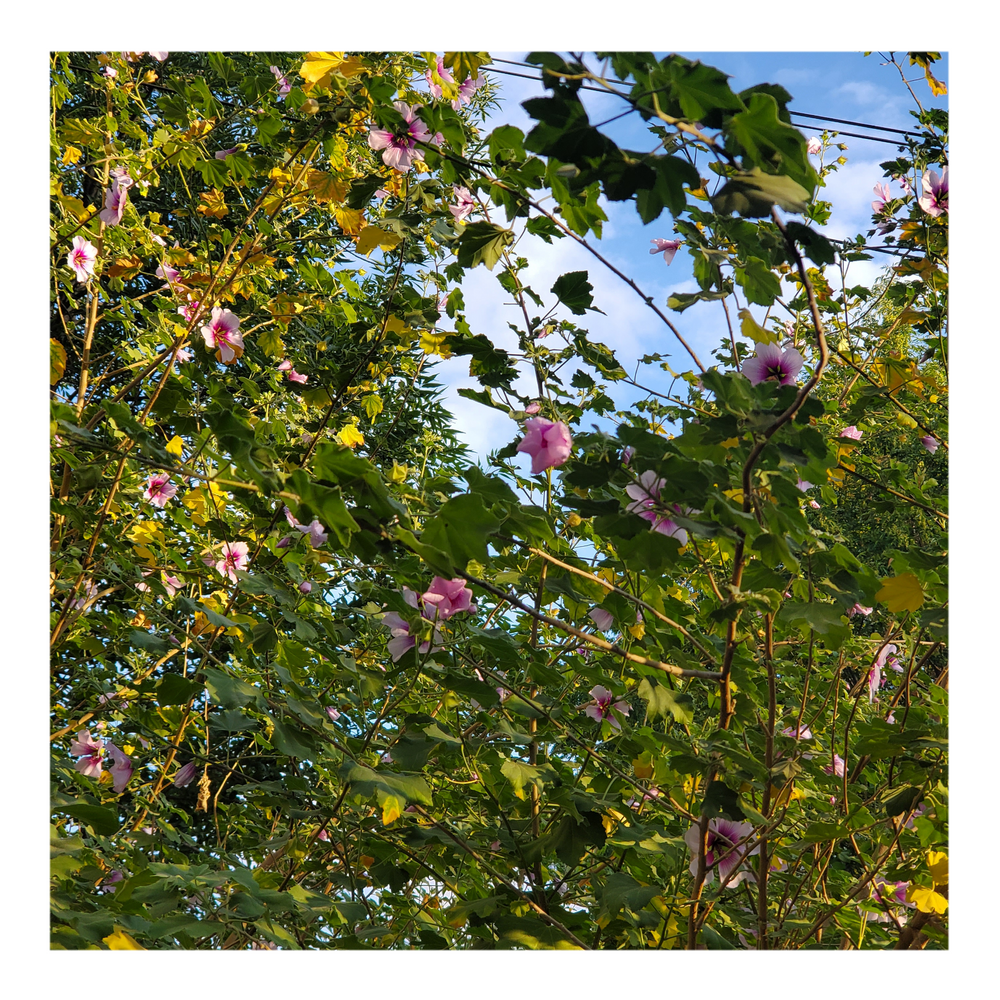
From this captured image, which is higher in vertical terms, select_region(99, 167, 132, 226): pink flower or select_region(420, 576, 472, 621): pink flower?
select_region(99, 167, 132, 226): pink flower

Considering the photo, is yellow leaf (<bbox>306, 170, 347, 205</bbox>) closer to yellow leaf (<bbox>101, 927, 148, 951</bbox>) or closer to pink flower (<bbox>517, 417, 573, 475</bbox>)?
pink flower (<bbox>517, 417, 573, 475</bbox>)

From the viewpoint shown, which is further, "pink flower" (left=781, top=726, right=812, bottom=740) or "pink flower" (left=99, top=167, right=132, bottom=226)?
"pink flower" (left=99, top=167, right=132, bottom=226)

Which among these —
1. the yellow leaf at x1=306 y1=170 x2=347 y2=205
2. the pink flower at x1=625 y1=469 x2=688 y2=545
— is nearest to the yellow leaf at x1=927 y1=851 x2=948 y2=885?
the pink flower at x1=625 y1=469 x2=688 y2=545

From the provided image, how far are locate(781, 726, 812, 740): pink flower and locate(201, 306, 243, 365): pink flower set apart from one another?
1.26 meters

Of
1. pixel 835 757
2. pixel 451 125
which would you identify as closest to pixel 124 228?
pixel 451 125

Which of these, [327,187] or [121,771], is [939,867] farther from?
[327,187]

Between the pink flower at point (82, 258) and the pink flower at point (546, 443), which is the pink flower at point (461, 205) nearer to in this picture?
the pink flower at point (546, 443)

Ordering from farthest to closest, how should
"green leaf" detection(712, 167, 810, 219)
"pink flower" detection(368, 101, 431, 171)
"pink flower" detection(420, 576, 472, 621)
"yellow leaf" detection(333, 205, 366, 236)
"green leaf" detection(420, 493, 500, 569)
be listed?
"yellow leaf" detection(333, 205, 366, 236) → "pink flower" detection(368, 101, 431, 171) → "pink flower" detection(420, 576, 472, 621) → "green leaf" detection(420, 493, 500, 569) → "green leaf" detection(712, 167, 810, 219)

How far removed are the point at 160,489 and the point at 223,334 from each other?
55cm

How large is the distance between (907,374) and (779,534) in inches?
29.9

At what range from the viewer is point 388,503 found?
0.78 metres

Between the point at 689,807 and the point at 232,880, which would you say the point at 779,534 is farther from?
the point at 232,880

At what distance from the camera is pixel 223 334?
1595 mm

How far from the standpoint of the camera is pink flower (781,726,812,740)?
1357 mm
